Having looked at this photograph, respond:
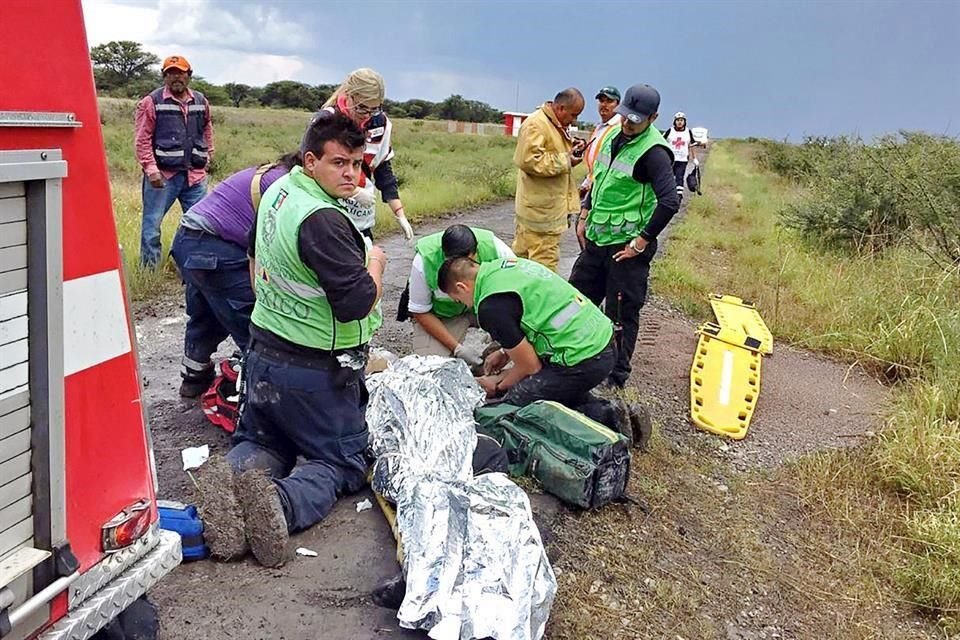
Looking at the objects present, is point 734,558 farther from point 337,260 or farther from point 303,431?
point 337,260

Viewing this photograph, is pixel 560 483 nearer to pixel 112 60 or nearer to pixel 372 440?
pixel 372 440

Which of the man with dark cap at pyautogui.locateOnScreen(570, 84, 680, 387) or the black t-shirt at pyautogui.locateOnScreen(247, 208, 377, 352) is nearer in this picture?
the black t-shirt at pyautogui.locateOnScreen(247, 208, 377, 352)

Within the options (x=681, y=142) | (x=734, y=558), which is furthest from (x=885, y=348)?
(x=681, y=142)

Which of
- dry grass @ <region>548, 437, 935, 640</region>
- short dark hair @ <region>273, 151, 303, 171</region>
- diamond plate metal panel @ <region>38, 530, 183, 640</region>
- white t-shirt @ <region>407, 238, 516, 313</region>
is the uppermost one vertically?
short dark hair @ <region>273, 151, 303, 171</region>

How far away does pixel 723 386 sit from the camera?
5.34 m

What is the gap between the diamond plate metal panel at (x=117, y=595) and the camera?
1.73 meters

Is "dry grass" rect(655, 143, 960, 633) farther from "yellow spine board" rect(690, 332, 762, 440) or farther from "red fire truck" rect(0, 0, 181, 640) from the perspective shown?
"red fire truck" rect(0, 0, 181, 640)

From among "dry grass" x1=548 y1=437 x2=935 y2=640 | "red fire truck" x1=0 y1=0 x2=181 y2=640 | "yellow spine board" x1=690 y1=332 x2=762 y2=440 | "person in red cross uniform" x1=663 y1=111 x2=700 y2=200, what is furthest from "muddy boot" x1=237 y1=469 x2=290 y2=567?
"person in red cross uniform" x1=663 y1=111 x2=700 y2=200

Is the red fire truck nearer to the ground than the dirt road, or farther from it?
farther from it

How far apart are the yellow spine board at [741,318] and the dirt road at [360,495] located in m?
0.17

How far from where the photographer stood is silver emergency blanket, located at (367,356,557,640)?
7.95 feet

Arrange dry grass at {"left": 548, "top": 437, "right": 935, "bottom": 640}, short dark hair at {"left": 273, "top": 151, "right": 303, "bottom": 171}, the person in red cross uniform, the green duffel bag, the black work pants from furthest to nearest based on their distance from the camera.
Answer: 1. the person in red cross uniform
2. the black work pants
3. short dark hair at {"left": 273, "top": 151, "right": 303, "bottom": 171}
4. the green duffel bag
5. dry grass at {"left": 548, "top": 437, "right": 935, "bottom": 640}

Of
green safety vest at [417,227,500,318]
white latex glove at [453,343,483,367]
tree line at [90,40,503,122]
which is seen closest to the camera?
green safety vest at [417,227,500,318]

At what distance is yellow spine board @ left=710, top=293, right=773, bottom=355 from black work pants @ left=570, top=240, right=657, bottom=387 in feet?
5.48
